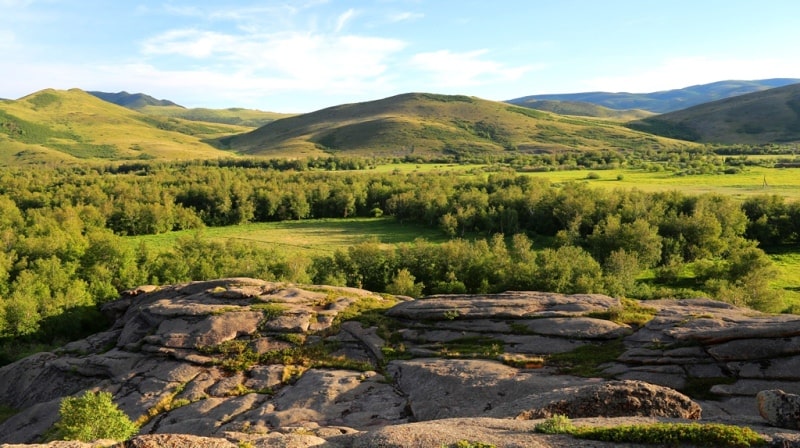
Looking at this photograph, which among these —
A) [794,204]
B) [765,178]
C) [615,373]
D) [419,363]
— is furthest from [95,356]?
[765,178]

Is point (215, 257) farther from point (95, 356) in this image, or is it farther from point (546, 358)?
point (546, 358)

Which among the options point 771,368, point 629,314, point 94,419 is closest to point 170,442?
point 94,419

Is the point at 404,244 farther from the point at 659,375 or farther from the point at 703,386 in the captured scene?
the point at 703,386

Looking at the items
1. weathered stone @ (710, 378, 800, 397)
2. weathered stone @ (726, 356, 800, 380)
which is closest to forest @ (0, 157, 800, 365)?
weathered stone @ (726, 356, 800, 380)

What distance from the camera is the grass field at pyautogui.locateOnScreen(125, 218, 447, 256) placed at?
110 meters

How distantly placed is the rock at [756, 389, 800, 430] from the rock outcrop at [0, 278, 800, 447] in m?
0.57

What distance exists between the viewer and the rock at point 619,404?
18.3 metres

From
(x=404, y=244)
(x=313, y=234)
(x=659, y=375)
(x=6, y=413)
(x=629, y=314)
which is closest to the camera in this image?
(x=659, y=375)

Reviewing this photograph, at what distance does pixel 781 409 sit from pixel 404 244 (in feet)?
197

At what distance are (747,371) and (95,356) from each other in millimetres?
45976

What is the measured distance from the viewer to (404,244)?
74312 mm

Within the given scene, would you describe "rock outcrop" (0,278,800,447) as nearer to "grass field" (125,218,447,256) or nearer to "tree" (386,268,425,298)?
"tree" (386,268,425,298)

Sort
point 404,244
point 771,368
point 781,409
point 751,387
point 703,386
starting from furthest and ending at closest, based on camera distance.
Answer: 1. point 404,244
2. point 703,386
3. point 771,368
4. point 751,387
5. point 781,409

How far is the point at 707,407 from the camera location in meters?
22.5
